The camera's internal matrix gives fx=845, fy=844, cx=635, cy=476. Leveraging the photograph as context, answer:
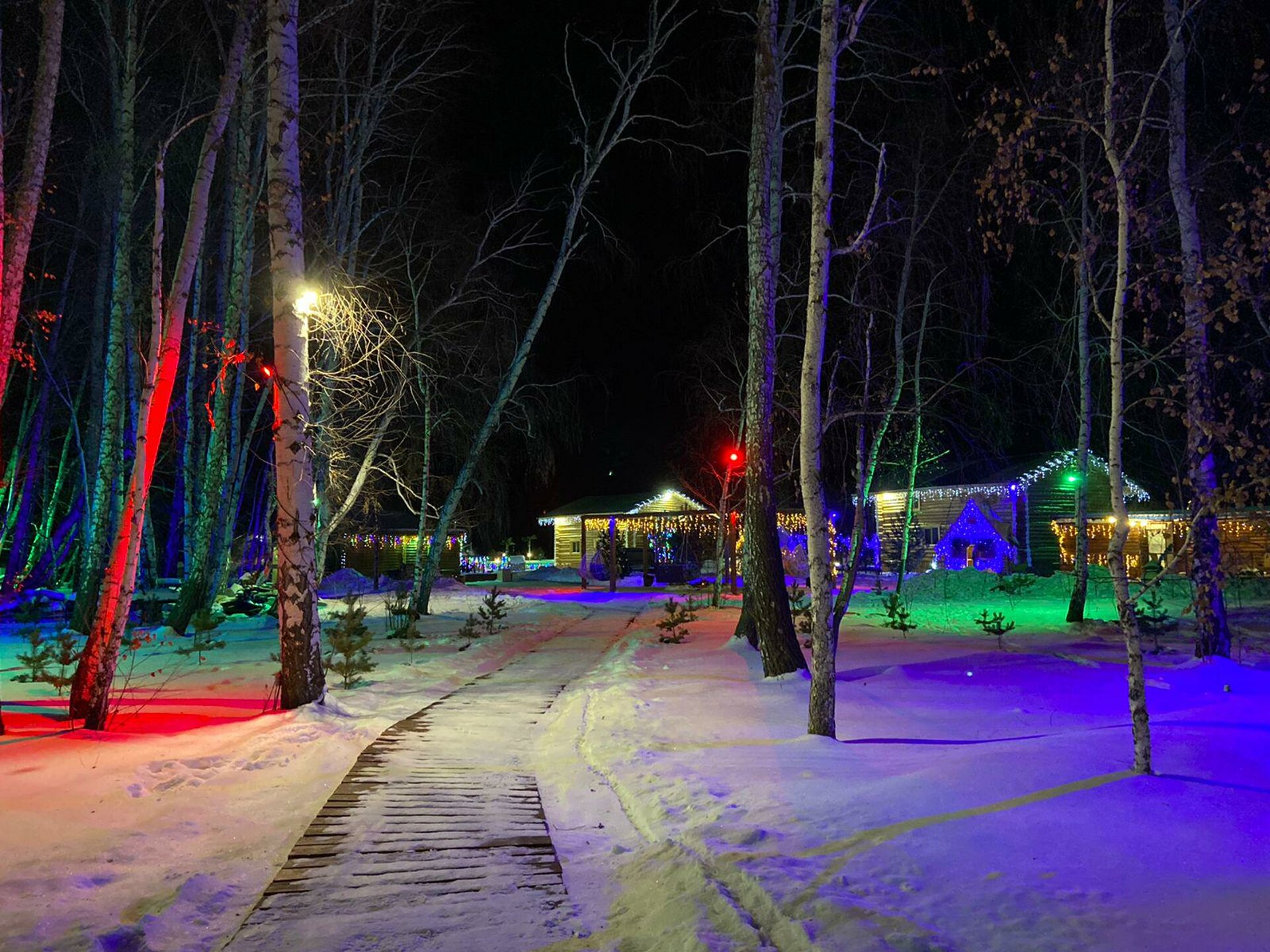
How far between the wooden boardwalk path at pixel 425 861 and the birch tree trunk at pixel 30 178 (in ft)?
17.8

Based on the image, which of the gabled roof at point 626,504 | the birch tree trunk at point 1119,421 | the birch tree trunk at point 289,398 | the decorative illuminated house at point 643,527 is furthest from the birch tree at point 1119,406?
the gabled roof at point 626,504

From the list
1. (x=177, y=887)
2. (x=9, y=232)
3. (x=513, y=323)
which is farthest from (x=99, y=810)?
(x=513, y=323)

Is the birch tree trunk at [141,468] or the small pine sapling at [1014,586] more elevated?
the birch tree trunk at [141,468]

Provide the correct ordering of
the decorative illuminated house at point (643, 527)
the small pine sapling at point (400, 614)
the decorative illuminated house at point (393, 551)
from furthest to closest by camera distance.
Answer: the decorative illuminated house at point (393, 551) < the decorative illuminated house at point (643, 527) < the small pine sapling at point (400, 614)

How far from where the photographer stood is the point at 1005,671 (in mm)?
12836

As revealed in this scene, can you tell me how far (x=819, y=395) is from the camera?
25.7ft

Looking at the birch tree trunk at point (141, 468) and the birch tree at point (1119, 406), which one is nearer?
the birch tree at point (1119, 406)

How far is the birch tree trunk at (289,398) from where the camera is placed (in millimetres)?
9062

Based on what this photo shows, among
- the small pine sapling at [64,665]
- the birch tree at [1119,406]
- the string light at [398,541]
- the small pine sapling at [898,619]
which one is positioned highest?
the birch tree at [1119,406]

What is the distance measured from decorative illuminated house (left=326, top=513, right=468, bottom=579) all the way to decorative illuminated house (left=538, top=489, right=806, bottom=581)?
627 cm

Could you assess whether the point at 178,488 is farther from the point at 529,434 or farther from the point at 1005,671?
the point at 1005,671


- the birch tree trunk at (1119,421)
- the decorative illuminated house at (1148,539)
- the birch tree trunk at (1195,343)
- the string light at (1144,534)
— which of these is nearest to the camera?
the birch tree trunk at (1119,421)

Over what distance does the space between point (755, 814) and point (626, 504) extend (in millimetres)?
46087

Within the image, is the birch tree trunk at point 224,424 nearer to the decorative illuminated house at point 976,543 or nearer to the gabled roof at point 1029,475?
the gabled roof at point 1029,475
